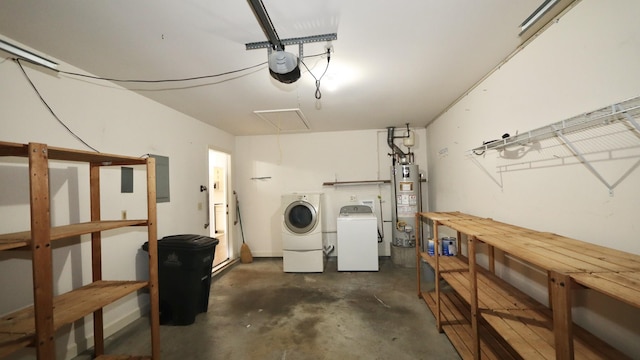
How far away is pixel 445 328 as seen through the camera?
2.12 metres

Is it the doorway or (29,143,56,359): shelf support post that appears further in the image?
the doorway

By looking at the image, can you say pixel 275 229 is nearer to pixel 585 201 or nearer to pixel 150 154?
pixel 150 154

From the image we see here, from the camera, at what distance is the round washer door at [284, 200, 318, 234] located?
368 cm

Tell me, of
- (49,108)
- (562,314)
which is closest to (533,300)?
(562,314)

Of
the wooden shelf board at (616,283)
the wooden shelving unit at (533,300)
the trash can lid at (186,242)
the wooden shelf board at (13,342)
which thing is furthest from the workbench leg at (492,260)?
the wooden shelf board at (13,342)

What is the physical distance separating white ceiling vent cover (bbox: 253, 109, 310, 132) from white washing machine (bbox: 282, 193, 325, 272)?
1.20 metres

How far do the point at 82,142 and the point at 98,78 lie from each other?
610mm

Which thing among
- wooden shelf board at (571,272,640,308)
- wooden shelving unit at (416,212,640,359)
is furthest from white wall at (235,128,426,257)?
wooden shelf board at (571,272,640,308)

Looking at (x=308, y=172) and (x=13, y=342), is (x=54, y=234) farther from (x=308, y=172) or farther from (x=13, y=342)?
(x=308, y=172)

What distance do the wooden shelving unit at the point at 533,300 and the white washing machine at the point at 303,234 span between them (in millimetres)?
1875

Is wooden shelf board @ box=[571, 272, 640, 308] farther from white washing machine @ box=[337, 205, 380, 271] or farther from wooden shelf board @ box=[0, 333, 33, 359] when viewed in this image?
white washing machine @ box=[337, 205, 380, 271]

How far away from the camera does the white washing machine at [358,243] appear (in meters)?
3.62

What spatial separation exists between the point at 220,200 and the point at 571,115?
5468 millimetres

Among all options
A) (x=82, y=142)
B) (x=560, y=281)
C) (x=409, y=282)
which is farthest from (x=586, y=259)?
(x=82, y=142)
